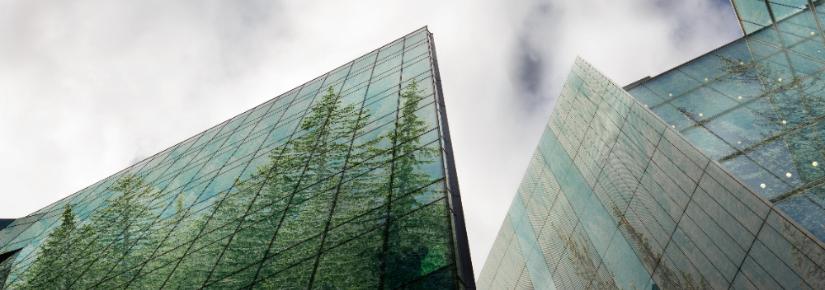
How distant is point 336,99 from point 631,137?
10624 millimetres

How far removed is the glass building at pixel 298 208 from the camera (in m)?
9.20

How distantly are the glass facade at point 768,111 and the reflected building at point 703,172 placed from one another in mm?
36

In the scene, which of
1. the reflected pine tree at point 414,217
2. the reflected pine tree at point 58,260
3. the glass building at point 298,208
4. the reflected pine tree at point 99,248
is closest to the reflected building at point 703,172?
the glass building at point 298,208

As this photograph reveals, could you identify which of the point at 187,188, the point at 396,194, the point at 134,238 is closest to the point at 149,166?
the point at 187,188

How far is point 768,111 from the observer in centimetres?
1351

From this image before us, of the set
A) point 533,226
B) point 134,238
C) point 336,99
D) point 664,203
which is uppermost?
point 336,99

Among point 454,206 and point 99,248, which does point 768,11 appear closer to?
point 454,206

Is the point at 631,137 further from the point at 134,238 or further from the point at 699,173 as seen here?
the point at 134,238

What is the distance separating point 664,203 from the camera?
13.4m

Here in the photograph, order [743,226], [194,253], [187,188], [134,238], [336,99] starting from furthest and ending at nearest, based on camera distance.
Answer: [336,99], [187,188], [134,238], [194,253], [743,226]

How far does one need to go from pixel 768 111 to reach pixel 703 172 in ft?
12.5

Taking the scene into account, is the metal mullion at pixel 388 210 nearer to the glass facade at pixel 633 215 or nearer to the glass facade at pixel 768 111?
the glass facade at pixel 633 215

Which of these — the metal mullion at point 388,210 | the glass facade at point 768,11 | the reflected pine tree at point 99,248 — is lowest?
the glass facade at point 768,11

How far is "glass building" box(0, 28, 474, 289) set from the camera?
30.2ft
